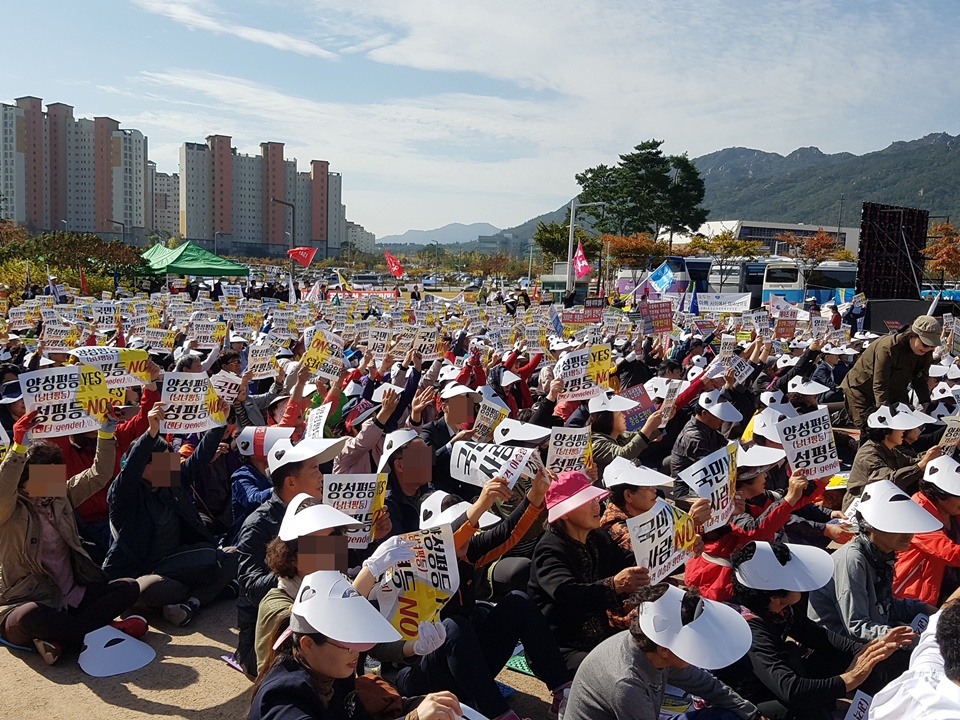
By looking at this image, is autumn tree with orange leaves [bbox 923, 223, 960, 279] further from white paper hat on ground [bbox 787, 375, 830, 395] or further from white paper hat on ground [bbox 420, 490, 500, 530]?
white paper hat on ground [bbox 420, 490, 500, 530]

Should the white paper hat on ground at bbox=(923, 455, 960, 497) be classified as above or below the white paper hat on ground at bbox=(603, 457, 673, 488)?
below

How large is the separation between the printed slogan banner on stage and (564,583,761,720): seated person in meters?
0.68

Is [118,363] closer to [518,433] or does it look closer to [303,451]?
[303,451]

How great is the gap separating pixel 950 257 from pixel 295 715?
4187 centimetres

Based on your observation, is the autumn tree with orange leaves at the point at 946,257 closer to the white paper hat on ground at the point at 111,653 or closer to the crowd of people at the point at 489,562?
the crowd of people at the point at 489,562

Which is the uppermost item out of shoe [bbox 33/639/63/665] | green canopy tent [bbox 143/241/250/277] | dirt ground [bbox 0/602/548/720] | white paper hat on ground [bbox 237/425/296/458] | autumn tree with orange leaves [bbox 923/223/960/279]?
autumn tree with orange leaves [bbox 923/223/960/279]

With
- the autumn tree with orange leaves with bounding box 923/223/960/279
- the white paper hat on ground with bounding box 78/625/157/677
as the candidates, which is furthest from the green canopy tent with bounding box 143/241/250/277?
the autumn tree with orange leaves with bounding box 923/223/960/279

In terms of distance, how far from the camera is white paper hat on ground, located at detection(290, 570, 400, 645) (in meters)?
2.66

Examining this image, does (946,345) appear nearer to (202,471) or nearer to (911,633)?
(911,633)

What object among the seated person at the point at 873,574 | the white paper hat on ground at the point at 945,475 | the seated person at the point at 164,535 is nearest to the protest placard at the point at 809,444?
the white paper hat on ground at the point at 945,475

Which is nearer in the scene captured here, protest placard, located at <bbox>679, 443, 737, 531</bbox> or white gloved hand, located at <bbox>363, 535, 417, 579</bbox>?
white gloved hand, located at <bbox>363, 535, 417, 579</bbox>

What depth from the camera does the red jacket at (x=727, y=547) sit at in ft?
13.9

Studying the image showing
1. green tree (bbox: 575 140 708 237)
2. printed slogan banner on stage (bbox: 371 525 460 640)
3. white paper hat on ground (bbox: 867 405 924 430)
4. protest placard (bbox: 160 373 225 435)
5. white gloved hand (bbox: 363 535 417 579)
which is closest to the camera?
white gloved hand (bbox: 363 535 417 579)

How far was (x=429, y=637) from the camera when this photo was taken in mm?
3812
